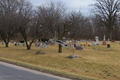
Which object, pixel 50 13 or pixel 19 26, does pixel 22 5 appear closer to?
pixel 19 26

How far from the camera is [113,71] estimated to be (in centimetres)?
780

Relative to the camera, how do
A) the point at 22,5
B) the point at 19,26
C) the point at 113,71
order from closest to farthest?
the point at 113,71
the point at 19,26
the point at 22,5

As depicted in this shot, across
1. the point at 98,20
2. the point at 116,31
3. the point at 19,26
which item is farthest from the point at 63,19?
the point at 116,31

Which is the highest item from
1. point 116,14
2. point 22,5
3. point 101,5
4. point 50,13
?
point 101,5

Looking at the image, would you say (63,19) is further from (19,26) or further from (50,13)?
(19,26)

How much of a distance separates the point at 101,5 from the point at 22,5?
99.4 feet

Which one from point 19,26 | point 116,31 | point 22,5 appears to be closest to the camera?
point 19,26

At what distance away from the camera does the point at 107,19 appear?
4147cm

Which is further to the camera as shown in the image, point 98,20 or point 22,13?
point 98,20

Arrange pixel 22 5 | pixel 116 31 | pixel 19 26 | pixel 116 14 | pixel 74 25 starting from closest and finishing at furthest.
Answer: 1. pixel 74 25
2. pixel 19 26
3. pixel 22 5
4. pixel 116 14
5. pixel 116 31

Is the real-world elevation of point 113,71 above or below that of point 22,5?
below

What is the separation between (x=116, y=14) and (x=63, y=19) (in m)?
30.9

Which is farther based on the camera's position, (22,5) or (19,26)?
(22,5)

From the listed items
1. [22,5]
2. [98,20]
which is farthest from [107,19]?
[22,5]
